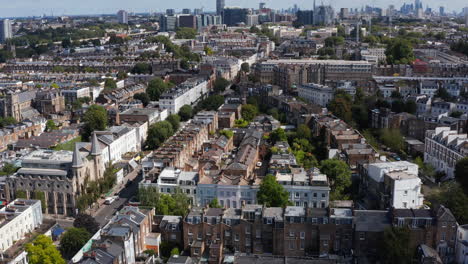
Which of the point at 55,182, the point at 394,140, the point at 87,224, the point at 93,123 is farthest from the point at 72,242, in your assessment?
the point at 394,140

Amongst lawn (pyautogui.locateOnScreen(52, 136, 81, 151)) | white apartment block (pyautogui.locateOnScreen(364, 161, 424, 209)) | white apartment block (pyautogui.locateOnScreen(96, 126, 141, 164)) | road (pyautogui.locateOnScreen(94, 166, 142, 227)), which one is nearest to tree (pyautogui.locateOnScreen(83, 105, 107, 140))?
lawn (pyautogui.locateOnScreen(52, 136, 81, 151))

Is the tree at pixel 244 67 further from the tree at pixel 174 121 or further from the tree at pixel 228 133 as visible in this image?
the tree at pixel 228 133

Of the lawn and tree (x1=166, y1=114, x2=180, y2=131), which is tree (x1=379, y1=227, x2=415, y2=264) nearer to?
tree (x1=166, y1=114, x2=180, y2=131)

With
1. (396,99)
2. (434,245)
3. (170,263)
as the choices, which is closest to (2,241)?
(170,263)

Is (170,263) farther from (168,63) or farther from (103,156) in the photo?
(168,63)

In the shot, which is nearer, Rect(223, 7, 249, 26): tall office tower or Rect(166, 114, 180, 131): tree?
Rect(166, 114, 180, 131): tree

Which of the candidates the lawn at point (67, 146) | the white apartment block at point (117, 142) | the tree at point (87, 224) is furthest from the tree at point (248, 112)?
the tree at point (87, 224)

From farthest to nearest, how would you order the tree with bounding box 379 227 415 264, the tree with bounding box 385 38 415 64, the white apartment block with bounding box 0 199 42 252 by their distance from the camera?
the tree with bounding box 385 38 415 64, the white apartment block with bounding box 0 199 42 252, the tree with bounding box 379 227 415 264
